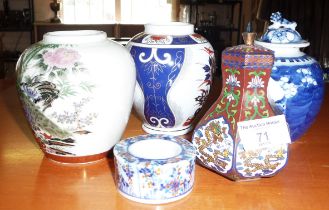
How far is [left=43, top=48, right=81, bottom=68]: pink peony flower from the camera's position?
62 cm

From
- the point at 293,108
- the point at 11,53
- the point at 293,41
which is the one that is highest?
the point at 293,41

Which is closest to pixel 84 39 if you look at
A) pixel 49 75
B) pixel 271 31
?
pixel 49 75

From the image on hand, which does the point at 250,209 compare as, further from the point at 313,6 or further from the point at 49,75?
the point at 313,6

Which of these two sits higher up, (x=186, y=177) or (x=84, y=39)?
(x=84, y=39)

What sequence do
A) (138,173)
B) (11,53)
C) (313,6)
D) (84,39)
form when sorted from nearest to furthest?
(138,173)
(84,39)
(313,6)
(11,53)

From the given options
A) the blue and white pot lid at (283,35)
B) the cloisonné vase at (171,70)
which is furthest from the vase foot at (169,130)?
the blue and white pot lid at (283,35)

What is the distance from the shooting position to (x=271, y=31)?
74cm

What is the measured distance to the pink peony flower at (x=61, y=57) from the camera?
620mm

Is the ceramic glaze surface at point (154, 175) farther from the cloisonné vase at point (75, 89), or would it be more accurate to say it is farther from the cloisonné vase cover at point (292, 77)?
the cloisonné vase cover at point (292, 77)

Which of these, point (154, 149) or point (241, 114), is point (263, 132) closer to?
point (241, 114)

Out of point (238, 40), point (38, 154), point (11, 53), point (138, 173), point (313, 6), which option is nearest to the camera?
point (138, 173)

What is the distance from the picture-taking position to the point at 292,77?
0.70 metres

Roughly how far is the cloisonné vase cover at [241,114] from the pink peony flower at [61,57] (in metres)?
0.24

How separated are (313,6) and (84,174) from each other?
2328 millimetres
